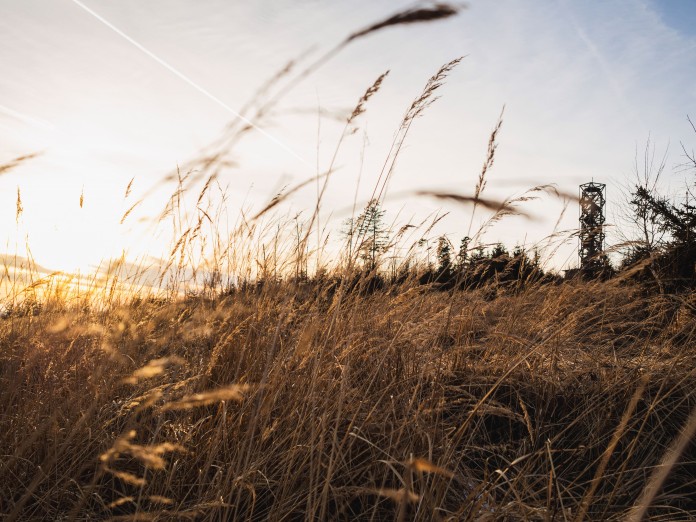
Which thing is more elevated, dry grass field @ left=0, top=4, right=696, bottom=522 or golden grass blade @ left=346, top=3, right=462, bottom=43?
golden grass blade @ left=346, top=3, right=462, bottom=43

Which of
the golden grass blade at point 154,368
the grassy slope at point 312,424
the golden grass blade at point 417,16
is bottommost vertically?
the grassy slope at point 312,424

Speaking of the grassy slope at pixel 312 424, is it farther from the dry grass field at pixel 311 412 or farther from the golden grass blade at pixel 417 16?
→ the golden grass blade at pixel 417 16

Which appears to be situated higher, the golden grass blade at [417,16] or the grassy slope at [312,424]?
the golden grass blade at [417,16]

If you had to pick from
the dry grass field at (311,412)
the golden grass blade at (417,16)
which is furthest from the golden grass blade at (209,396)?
the golden grass blade at (417,16)

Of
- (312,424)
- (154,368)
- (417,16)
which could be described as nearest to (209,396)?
(154,368)

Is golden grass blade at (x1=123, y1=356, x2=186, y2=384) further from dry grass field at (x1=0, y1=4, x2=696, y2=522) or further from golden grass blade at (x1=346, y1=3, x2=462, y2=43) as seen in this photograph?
golden grass blade at (x1=346, y1=3, x2=462, y2=43)

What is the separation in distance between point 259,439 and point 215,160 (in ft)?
4.42

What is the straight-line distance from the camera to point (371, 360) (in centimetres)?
226

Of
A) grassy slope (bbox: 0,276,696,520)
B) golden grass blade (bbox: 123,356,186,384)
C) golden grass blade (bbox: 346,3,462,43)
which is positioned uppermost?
golden grass blade (bbox: 346,3,462,43)

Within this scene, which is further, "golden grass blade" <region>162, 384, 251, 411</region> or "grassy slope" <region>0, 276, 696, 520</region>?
"grassy slope" <region>0, 276, 696, 520</region>

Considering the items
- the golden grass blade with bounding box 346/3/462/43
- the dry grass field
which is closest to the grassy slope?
the dry grass field

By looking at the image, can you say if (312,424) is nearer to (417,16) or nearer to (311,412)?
(311,412)

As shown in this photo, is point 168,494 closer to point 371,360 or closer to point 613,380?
point 371,360

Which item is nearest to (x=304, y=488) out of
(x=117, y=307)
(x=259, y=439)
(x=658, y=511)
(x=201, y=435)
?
(x=259, y=439)
